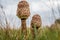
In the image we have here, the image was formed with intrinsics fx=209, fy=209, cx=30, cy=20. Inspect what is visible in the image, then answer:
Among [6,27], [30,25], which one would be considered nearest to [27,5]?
[30,25]

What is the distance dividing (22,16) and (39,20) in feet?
1.53

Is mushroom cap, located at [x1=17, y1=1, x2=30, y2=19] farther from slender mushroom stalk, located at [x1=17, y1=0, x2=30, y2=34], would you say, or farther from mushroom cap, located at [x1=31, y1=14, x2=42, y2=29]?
mushroom cap, located at [x1=31, y1=14, x2=42, y2=29]

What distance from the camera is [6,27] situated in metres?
4.48

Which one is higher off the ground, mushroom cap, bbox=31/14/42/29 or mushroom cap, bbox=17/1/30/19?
mushroom cap, bbox=17/1/30/19

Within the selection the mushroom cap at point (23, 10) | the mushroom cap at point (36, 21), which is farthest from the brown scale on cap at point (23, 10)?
the mushroom cap at point (36, 21)

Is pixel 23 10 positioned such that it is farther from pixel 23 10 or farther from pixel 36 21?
pixel 36 21

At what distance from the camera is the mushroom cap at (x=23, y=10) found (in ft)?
17.8

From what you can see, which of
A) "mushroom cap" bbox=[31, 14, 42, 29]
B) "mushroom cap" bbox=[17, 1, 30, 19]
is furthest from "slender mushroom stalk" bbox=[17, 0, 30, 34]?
"mushroom cap" bbox=[31, 14, 42, 29]

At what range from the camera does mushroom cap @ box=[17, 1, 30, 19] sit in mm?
5430

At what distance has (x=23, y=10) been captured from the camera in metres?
5.44

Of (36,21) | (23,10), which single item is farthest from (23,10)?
(36,21)

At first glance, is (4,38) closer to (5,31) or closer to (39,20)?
(5,31)

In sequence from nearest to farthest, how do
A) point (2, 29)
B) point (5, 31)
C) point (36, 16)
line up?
point (5, 31) → point (2, 29) → point (36, 16)

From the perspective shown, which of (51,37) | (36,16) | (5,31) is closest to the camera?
(51,37)
